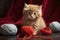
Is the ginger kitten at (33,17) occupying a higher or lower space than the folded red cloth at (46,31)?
higher

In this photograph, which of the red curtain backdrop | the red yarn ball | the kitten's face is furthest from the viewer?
the red curtain backdrop

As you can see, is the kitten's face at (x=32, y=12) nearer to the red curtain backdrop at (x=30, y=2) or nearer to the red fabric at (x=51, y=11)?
the red curtain backdrop at (x=30, y=2)

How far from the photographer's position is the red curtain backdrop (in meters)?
2.01

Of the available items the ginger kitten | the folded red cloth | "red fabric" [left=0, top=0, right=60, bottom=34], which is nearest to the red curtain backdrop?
"red fabric" [left=0, top=0, right=60, bottom=34]

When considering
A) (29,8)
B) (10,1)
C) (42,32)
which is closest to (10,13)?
(10,1)

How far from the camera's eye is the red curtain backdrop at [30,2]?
6.58 feet

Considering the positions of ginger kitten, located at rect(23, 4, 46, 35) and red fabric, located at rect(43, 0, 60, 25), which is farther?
red fabric, located at rect(43, 0, 60, 25)

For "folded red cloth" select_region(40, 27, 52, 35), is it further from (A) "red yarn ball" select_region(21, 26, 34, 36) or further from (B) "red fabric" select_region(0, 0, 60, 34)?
(B) "red fabric" select_region(0, 0, 60, 34)

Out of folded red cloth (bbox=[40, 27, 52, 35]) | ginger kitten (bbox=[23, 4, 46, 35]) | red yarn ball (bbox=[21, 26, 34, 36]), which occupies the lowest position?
folded red cloth (bbox=[40, 27, 52, 35])

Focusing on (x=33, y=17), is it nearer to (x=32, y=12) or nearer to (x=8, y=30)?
(x=32, y=12)

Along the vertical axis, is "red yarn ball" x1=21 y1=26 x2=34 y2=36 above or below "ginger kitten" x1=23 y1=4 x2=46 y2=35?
below

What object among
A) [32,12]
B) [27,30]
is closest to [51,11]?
[32,12]

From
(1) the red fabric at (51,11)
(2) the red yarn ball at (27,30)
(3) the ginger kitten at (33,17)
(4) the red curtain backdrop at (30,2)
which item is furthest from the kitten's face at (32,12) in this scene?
(1) the red fabric at (51,11)

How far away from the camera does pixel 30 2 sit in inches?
78.2
